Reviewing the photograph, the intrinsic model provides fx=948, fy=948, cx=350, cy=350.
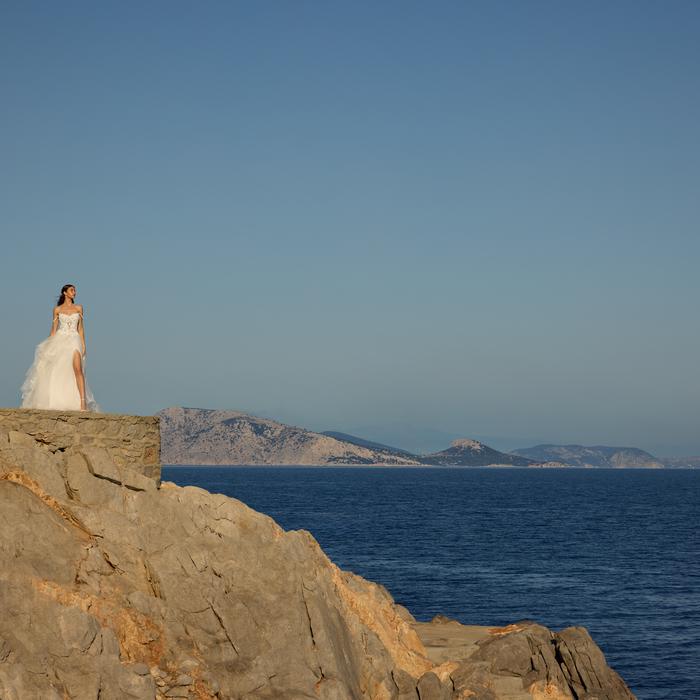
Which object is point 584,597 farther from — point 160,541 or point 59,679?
point 59,679

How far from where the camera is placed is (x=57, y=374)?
24.9 metres

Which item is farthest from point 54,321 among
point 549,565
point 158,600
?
point 549,565

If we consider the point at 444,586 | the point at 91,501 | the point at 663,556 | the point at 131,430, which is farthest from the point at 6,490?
the point at 663,556

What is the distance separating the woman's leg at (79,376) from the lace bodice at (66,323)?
25.2 inches

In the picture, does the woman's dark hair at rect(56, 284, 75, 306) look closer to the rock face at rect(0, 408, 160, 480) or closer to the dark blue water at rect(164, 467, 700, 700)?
the rock face at rect(0, 408, 160, 480)

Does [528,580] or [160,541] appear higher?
[160,541]

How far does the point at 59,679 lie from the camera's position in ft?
63.6

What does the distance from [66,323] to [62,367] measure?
1.19 metres

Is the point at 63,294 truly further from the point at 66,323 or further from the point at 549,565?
the point at 549,565

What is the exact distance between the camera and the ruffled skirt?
2480 cm

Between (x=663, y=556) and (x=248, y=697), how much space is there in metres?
70.7

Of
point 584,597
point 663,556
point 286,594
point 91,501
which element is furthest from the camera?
point 663,556

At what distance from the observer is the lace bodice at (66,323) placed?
25234 millimetres

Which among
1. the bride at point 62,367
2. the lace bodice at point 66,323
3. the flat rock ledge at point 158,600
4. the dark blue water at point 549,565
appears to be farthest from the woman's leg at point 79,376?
the dark blue water at point 549,565
